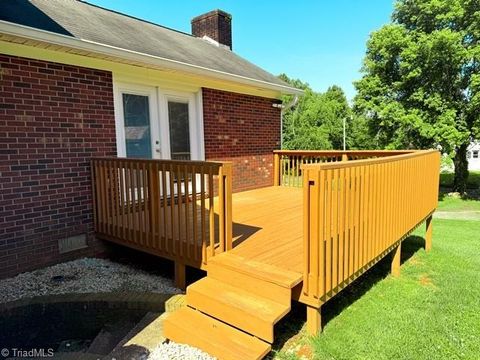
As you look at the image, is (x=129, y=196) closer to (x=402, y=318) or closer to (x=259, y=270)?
(x=259, y=270)

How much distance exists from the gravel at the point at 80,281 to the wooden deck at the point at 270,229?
1.06 metres

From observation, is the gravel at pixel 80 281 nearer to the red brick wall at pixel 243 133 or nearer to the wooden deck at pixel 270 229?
the wooden deck at pixel 270 229

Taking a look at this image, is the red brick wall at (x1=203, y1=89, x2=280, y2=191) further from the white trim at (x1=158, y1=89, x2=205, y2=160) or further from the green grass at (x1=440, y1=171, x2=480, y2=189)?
the green grass at (x1=440, y1=171, x2=480, y2=189)

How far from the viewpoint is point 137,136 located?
5.68 meters

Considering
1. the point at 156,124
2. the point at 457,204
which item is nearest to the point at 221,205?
the point at 156,124

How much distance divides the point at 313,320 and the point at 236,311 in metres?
0.73

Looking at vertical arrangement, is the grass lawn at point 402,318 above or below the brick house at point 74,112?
below

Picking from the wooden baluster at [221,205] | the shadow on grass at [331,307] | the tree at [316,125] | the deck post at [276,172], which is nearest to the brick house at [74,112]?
the deck post at [276,172]

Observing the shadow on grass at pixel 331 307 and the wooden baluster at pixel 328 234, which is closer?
the wooden baluster at pixel 328 234

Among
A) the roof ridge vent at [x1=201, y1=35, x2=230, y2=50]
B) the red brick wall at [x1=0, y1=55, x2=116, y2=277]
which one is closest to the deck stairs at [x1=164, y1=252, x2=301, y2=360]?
the red brick wall at [x1=0, y1=55, x2=116, y2=277]

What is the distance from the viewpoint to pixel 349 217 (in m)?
3.13

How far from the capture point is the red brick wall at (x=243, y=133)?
6.93 meters

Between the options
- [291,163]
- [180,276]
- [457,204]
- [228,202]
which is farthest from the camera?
[457,204]

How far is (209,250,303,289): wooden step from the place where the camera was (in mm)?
2848
